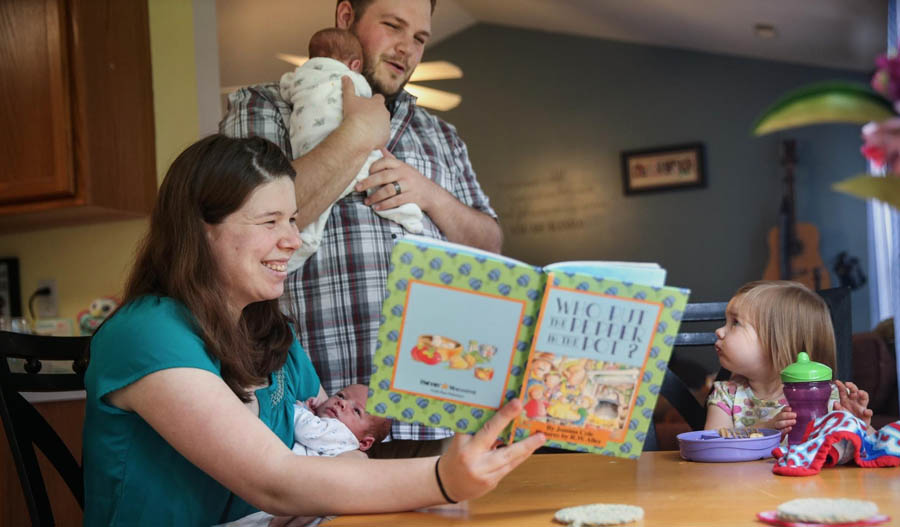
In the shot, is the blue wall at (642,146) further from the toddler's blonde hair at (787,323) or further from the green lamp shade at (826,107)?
the green lamp shade at (826,107)

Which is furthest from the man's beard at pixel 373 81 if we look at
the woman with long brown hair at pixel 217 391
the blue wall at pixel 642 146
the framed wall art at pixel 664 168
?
the framed wall art at pixel 664 168

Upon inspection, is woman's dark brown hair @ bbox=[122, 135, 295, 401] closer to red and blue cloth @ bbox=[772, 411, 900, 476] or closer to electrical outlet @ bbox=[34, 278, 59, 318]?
red and blue cloth @ bbox=[772, 411, 900, 476]

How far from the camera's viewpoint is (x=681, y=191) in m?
6.91

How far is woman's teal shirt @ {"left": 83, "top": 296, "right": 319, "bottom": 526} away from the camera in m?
1.21

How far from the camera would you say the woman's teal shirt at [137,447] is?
47.8 inches

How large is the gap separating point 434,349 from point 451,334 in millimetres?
29

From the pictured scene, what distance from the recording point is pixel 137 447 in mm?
1274

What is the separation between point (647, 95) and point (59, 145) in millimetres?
5113

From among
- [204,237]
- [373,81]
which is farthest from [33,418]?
[373,81]

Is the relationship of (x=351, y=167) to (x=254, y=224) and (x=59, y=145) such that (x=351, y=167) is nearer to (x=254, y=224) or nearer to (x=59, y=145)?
(x=254, y=224)

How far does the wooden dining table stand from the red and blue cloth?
0.01 m

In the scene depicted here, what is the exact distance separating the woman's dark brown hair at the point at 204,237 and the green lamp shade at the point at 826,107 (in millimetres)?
849

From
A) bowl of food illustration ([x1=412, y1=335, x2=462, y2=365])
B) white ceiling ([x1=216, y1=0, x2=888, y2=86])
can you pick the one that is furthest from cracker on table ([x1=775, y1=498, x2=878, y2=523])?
white ceiling ([x1=216, y1=0, x2=888, y2=86])

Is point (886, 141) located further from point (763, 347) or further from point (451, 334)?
point (763, 347)
